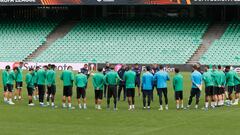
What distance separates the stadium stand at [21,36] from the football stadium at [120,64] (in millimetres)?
96

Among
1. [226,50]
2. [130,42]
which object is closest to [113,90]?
[226,50]

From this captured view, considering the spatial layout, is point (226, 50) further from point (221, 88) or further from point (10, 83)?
point (10, 83)

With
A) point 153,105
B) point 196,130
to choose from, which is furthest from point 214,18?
point 196,130

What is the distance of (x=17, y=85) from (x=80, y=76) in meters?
5.79

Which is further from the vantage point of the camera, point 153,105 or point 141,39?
point 141,39

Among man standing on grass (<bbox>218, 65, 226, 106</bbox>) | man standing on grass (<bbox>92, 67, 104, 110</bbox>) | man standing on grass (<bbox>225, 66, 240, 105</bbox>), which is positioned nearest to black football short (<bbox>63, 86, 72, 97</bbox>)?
man standing on grass (<bbox>92, 67, 104, 110</bbox>)

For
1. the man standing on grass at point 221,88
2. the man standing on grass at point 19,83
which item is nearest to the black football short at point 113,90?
the man standing on grass at point 221,88

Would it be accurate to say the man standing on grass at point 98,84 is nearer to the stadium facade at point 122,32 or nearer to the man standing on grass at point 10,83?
the man standing on grass at point 10,83

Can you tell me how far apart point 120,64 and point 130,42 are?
21.5m

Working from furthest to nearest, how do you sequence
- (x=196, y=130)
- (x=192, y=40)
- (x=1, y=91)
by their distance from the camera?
(x=192, y=40)
(x=1, y=91)
(x=196, y=130)

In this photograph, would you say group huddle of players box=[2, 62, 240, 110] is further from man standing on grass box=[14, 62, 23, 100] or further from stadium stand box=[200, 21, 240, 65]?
stadium stand box=[200, 21, 240, 65]

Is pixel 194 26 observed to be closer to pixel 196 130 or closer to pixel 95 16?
pixel 95 16

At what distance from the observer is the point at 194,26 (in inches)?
2613

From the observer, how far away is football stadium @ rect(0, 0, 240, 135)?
1095 inches
